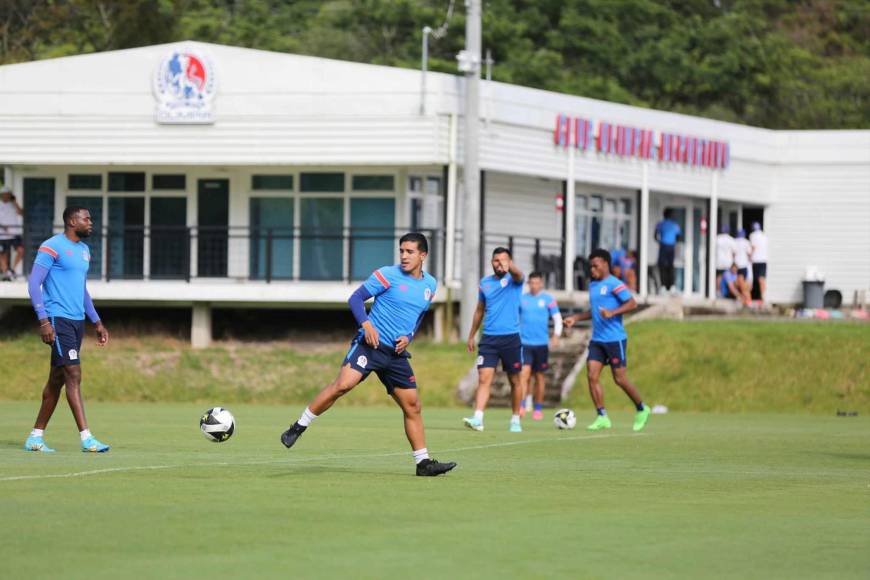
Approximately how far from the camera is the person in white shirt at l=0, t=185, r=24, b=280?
3688 cm

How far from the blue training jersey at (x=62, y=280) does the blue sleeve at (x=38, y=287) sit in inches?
3.2

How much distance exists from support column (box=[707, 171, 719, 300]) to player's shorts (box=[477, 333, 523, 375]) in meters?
23.8

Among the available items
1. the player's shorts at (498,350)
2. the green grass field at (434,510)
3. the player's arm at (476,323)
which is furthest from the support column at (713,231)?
the green grass field at (434,510)

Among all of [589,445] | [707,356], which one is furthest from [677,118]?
[589,445]

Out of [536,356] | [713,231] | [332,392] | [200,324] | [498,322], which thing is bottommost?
[200,324]

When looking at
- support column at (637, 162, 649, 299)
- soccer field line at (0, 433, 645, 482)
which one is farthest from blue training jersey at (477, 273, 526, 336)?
support column at (637, 162, 649, 299)

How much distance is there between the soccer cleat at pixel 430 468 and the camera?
13.4 metres

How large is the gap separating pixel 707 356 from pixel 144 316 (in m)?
13.0

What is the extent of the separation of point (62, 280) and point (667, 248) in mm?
28802

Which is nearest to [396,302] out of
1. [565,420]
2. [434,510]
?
[434,510]

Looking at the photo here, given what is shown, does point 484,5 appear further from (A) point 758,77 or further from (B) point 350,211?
(B) point 350,211

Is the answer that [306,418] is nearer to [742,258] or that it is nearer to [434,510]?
[434,510]

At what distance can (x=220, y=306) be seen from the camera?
3625 cm

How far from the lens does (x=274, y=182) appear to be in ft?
125
